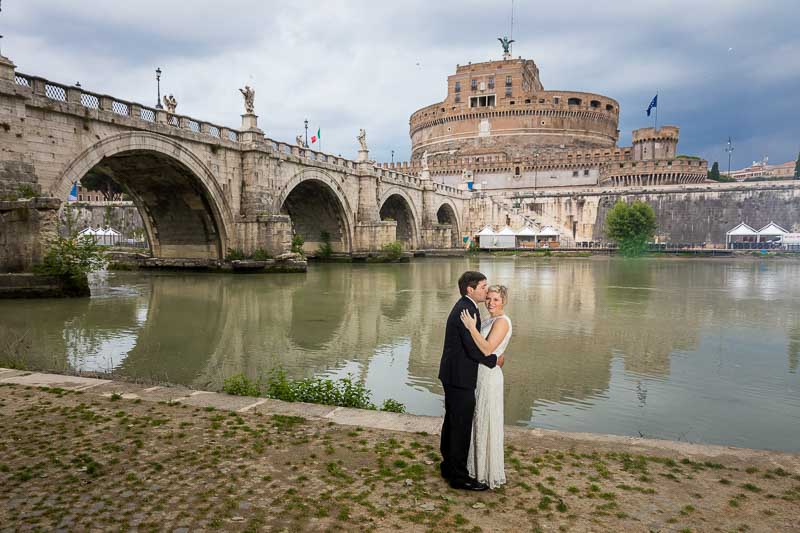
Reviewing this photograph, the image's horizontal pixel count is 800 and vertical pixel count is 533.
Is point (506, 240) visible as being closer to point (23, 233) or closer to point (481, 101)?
point (481, 101)

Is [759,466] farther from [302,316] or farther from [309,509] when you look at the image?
[302,316]

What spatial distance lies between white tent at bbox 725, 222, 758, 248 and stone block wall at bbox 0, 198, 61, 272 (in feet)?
172

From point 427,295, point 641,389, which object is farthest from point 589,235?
point 641,389

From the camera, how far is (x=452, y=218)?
59.7 m

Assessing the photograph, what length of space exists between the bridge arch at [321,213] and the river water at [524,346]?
55.2 feet

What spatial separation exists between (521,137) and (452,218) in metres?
24.8

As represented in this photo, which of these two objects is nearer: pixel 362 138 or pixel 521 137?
pixel 362 138

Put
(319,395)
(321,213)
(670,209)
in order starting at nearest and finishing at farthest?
(319,395) < (321,213) < (670,209)

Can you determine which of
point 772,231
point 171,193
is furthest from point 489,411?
point 772,231

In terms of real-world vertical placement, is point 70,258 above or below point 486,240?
below

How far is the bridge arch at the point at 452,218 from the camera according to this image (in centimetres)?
5815

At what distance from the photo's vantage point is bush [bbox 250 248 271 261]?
87.5 ft

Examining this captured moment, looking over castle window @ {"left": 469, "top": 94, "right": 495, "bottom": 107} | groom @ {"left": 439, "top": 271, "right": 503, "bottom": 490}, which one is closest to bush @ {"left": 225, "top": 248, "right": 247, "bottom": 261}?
groom @ {"left": 439, "top": 271, "right": 503, "bottom": 490}

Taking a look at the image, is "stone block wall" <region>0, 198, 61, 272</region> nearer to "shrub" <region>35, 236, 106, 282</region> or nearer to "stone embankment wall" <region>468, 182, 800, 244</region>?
"shrub" <region>35, 236, 106, 282</region>
